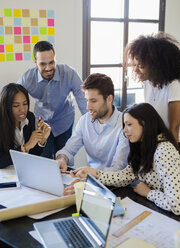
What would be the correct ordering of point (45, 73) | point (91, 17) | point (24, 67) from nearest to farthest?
1. point (45, 73)
2. point (24, 67)
3. point (91, 17)

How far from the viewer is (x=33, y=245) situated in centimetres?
111

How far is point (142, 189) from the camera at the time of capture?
1.50m

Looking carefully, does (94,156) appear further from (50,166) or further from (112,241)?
(112,241)

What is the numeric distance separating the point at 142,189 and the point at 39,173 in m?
0.50

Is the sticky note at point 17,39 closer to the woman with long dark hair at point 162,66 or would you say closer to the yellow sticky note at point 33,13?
the yellow sticky note at point 33,13

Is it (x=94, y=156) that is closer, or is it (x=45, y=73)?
(x=94, y=156)

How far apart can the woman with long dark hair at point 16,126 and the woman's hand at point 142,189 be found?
82 cm

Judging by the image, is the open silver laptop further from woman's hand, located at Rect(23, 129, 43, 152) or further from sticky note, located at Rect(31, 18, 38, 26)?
sticky note, located at Rect(31, 18, 38, 26)

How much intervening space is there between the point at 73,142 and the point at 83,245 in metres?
1.10

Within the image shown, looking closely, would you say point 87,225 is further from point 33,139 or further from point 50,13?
point 50,13

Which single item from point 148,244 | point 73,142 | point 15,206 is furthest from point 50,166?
point 73,142

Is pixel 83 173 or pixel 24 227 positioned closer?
pixel 24 227

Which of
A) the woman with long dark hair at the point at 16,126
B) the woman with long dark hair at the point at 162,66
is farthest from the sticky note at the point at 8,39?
the woman with long dark hair at the point at 162,66

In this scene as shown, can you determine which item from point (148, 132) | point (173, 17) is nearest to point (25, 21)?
point (173, 17)
